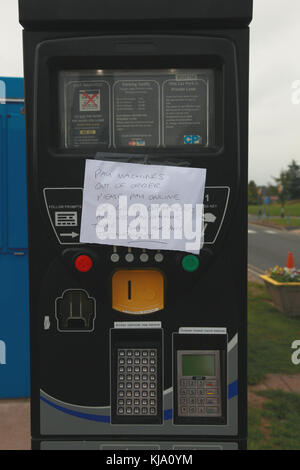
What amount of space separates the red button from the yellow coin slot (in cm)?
10

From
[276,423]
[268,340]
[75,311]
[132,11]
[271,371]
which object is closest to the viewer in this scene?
[132,11]

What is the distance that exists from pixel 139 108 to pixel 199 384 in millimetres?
996

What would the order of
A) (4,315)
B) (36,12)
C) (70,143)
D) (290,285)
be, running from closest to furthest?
1. (36,12)
2. (70,143)
3. (4,315)
4. (290,285)

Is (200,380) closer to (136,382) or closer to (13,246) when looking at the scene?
(136,382)

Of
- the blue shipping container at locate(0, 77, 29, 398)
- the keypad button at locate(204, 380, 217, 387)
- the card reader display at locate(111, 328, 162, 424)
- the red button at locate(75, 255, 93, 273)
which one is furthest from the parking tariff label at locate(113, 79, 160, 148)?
the blue shipping container at locate(0, 77, 29, 398)

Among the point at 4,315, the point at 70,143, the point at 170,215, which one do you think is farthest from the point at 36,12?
the point at 4,315

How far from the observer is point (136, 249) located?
1.45m

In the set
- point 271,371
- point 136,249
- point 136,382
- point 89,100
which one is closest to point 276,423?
point 271,371

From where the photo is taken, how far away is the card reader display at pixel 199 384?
4.97 feet

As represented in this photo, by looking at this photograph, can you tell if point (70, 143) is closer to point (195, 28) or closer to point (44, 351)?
point (195, 28)

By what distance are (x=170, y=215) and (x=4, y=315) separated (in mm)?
2047

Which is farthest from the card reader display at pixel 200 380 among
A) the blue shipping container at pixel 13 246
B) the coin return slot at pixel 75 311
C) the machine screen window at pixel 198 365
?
the blue shipping container at pixel 13 246

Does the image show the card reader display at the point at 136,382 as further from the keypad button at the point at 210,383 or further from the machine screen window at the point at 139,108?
the machine screen window at the point at 139,108

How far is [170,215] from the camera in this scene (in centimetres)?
145
